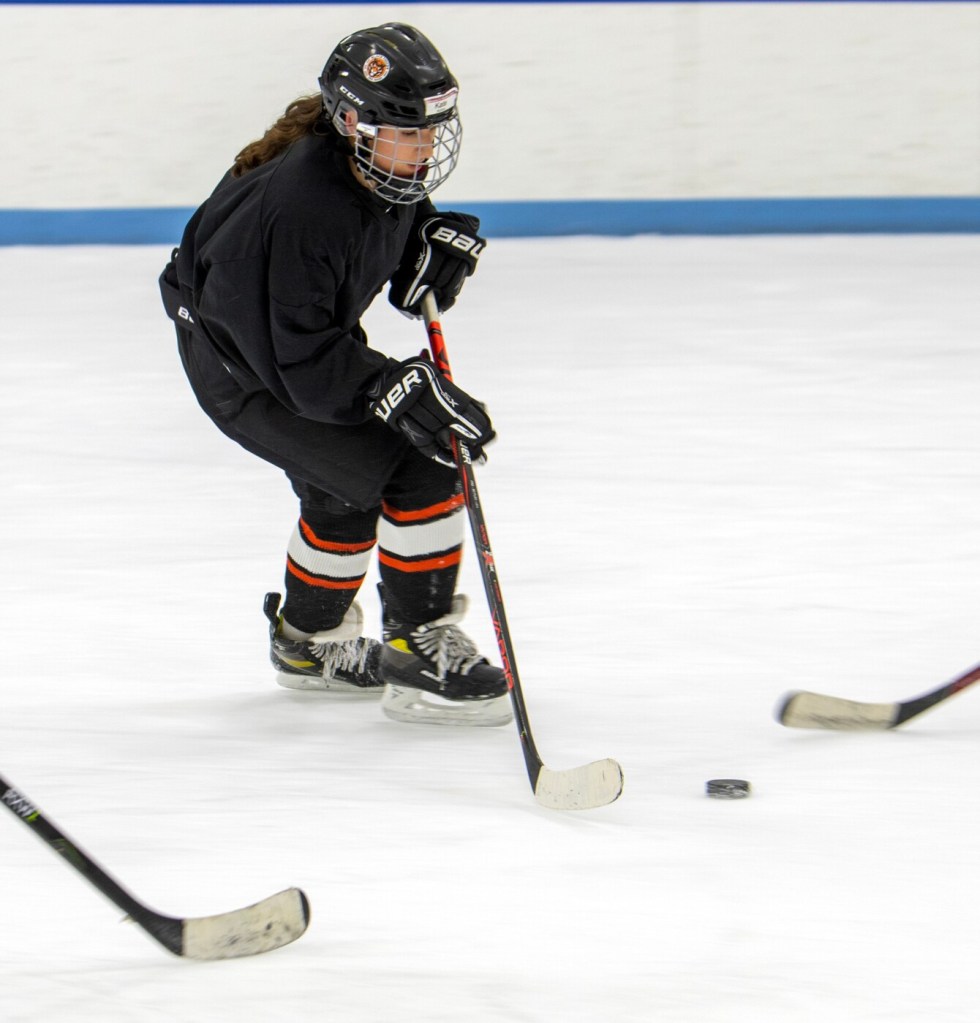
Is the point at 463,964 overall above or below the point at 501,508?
above

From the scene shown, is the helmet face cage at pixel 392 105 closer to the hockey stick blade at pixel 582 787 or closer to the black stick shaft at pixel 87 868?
the hockey stick blade at pixel 582 787

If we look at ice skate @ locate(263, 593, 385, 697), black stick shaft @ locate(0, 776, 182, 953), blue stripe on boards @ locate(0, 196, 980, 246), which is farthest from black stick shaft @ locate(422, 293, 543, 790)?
blue stripe on boards @ locate(0, 196, 980, 246)

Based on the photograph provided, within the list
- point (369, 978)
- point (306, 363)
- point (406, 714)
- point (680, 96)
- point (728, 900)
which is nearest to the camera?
point (369, 978)

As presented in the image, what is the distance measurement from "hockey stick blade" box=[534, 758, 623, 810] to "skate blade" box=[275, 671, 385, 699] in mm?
512

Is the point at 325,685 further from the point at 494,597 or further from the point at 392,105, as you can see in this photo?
the point at 392,105

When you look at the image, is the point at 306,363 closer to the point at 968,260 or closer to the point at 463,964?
the point at 463,964

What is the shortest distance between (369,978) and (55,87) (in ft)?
16.9

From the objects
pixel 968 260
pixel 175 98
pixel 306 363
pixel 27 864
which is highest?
pixel 306 363

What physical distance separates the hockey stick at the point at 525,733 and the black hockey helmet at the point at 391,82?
330 millimetres

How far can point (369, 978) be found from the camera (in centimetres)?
148

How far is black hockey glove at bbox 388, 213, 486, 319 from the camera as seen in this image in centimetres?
227

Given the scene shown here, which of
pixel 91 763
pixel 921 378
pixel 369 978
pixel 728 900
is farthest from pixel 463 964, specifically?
pixel 921 378

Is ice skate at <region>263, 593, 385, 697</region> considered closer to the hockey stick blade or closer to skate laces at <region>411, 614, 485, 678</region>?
skate laces at <region>411, 614, 485, 678</region>

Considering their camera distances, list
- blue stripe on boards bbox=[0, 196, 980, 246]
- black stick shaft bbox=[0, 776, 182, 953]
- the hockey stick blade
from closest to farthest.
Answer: black stick shaft bbox=[0, 776, 182, 953] < the hockey stick blade < blue stripe on boards bbox=[0, 196, 980, 246]
